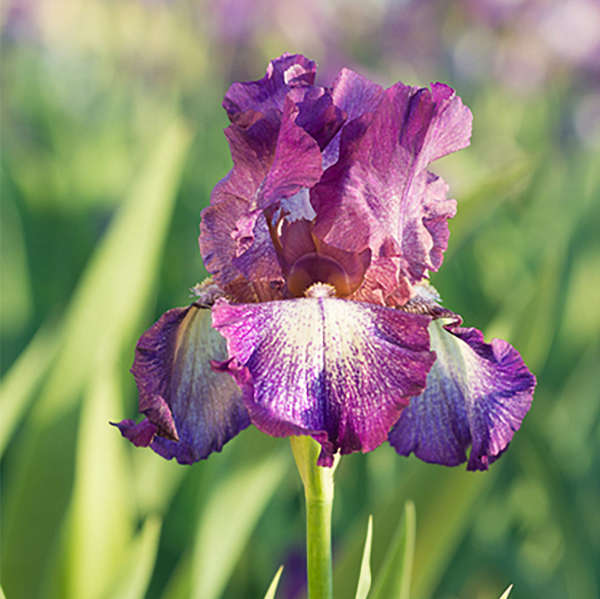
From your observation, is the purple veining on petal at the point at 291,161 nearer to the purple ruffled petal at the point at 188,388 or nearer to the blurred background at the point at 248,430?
the purple ruffled petal at the point at 188,388

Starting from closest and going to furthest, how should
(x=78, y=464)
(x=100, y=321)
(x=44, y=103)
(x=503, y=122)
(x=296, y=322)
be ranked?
(x=296, y=322), (x=78, y=464), (x=100, y=321), (x=44, y=103), (x=503, y=122)

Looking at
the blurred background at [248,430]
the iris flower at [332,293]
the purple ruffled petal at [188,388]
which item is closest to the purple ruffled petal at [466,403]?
the iris flower at [332,293]

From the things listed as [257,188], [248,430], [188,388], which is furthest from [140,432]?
[248,430]

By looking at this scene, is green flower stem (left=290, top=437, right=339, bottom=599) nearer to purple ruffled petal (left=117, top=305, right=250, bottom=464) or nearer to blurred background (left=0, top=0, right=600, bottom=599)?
purple ruffled petal (left=117, top=305, right=250, bottom=464)

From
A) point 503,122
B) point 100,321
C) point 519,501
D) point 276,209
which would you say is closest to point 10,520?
point 100,321

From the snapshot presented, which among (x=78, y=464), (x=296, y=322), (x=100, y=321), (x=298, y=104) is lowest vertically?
(x=78, y=464)

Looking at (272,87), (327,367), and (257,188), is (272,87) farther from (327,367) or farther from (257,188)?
(327,367)

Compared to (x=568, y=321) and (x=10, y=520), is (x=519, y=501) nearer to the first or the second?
(x=568, y=321)
